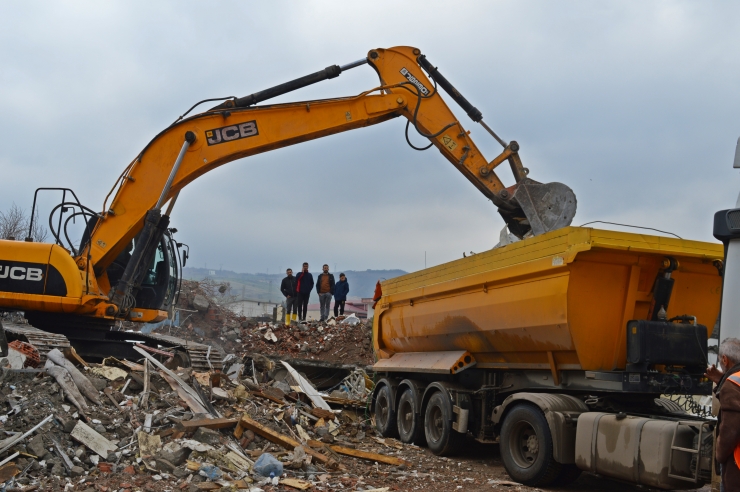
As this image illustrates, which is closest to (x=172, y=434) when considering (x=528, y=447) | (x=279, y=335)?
(x=528, y=447)

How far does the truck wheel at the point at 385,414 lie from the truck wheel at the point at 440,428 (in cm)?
115

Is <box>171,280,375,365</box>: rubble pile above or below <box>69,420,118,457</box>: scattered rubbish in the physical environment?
above

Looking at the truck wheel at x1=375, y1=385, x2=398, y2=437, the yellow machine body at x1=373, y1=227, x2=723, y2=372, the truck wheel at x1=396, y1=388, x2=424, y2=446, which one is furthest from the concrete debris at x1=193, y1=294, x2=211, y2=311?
the yellow machine body at x1=373, y1=227, x2=723, y2=372

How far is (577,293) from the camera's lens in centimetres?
703

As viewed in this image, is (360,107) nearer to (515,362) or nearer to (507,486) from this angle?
(515,362)

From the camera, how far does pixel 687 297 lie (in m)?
7.45

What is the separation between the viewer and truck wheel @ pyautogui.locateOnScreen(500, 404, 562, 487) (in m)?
7.14

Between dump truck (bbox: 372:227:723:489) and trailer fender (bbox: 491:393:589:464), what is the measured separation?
1 centimetres

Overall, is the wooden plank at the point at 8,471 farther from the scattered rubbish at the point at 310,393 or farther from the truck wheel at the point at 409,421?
the scattered rubbish at the point at 310,393

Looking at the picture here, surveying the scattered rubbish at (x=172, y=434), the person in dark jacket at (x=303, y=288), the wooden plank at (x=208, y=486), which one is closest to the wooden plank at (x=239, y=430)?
the scattered rubbish at (x=172, y=434)

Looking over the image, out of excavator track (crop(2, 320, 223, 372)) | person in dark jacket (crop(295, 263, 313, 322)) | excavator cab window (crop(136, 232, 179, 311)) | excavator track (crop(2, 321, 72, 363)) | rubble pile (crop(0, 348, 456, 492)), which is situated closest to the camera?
rubble pile (crop(0, 348, 456, 492))

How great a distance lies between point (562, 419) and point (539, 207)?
333cm

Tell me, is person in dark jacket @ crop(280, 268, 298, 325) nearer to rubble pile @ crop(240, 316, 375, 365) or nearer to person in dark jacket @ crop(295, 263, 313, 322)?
person in dark jacket @ crop(295, 263, 313, 322)

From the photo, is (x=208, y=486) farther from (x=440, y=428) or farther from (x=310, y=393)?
(x=310, y=393)
